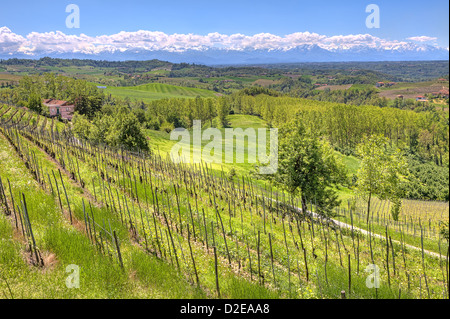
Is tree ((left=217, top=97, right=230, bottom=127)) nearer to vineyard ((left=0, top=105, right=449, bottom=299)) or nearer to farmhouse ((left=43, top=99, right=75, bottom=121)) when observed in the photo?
farmhouse ((left=43, top=99, right=75, bottom=121))

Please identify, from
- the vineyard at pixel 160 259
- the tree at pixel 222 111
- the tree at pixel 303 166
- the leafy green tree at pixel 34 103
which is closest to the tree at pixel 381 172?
the tree at pixel 303 166

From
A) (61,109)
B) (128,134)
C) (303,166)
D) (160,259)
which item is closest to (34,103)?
(61,109)

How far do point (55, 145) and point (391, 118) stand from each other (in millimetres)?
99990

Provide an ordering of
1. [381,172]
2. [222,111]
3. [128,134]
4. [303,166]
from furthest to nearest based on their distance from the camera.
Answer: [222,111] < [128,134] < [381,172] < [303,166]

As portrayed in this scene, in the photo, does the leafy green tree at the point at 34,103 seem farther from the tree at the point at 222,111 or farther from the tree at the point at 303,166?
the tree at the point at 303,166

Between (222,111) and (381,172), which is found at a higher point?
(222,111)

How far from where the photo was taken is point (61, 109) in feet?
289

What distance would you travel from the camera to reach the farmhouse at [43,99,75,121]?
85.9 m

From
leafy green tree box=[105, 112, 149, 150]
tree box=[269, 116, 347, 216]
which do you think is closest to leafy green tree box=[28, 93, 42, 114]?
leafy green tree box=[105, 112, 149, 150]

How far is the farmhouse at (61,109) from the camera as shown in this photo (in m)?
85.9

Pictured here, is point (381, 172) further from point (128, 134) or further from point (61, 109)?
point (61, 109)

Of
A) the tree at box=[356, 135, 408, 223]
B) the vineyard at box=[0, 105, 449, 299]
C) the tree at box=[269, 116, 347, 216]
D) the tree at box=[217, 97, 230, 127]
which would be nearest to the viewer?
the vineyard at box=[0, 105, 449, 299]

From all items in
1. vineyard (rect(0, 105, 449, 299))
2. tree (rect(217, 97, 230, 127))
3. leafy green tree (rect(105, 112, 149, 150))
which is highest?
tree (rect(217, 97, 230, 127))
